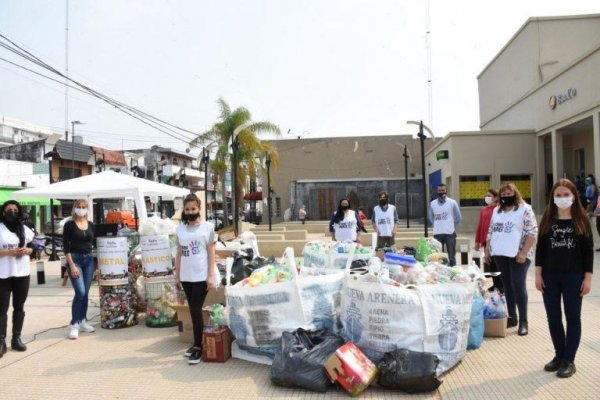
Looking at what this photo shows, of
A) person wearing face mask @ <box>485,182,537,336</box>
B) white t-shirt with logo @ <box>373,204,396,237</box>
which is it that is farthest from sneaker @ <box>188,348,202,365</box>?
white t-shirt with logo @ <box>373,204,396,237</box>

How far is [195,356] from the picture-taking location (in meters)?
5.02

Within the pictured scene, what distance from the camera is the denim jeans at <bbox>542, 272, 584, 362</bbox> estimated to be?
419 centimetres

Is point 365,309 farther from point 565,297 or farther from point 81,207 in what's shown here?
point 81,207

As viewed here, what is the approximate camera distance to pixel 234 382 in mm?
4422

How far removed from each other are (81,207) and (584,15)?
81.6 feet

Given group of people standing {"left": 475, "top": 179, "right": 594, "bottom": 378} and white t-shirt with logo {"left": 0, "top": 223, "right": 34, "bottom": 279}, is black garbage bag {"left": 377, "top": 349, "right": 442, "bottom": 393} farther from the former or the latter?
white t-shirt with logo {"left": 0, "top": 223, "right": 34, "bottom": 279}

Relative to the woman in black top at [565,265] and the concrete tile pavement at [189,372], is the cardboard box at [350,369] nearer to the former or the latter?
the concrete tile pavement at [189,372]

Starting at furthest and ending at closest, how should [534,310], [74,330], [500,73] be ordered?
[500,73] < [534,310] < [74,330]

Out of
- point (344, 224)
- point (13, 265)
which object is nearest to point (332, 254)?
point (344, 224)

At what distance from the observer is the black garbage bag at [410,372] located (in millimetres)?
3945

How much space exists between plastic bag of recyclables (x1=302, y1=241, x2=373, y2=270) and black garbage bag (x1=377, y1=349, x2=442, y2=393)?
7.85ft

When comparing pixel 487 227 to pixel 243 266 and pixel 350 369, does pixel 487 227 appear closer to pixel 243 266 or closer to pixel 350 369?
pixel 243 266

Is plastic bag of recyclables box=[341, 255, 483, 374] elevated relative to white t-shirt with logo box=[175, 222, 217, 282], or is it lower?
lower

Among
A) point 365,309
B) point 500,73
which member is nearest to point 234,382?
point 365,309
